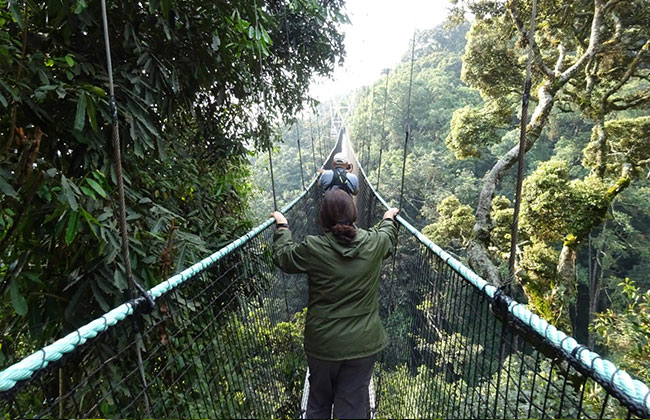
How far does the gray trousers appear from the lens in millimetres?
962

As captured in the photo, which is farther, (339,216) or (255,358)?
(255,358)

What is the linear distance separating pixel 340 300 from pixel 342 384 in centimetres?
24

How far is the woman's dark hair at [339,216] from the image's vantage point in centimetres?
92

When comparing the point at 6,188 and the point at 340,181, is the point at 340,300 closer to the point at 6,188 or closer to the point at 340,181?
the point at 6,188

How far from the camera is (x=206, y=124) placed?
1.89m

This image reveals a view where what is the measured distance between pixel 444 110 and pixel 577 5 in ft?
44.6

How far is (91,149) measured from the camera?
1019mm

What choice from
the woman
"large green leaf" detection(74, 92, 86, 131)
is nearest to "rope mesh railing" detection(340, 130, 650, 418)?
the woman

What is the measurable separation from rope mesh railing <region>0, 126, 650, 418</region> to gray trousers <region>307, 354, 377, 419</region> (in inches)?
10.8

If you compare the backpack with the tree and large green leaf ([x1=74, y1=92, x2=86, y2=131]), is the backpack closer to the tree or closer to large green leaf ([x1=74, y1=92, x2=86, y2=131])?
large green leaf ([x1=74, y1=92, x2=86, y2=131])

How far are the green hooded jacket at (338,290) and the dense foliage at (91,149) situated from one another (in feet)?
1.50

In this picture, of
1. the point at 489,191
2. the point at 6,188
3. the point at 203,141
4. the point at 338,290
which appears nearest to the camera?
the point at 6,188

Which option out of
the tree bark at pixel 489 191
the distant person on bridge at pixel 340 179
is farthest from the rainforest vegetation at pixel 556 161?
the distant person on bridge at pixel 340 179

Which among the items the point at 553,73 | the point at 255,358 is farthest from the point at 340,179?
the point at 553,73
